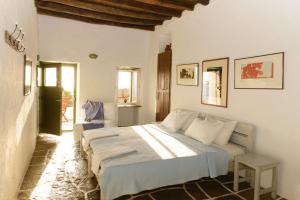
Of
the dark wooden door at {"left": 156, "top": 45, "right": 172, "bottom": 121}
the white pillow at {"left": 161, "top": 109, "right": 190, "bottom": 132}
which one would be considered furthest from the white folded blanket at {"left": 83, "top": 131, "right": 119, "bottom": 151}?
the dark wooden door at {"left": 156, "top": 45, "right": 172, "bottom": 121}

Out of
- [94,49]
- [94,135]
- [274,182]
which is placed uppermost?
[94,49]

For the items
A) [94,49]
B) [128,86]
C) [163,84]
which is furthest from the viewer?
[128,86]

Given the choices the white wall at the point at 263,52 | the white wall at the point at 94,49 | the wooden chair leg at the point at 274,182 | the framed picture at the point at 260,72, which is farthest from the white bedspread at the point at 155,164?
the white wall at the point at 94,49

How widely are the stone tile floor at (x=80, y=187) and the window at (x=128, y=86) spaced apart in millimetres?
3259

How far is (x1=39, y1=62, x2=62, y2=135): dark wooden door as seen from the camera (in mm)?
5445

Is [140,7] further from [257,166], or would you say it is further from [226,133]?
[257,166]

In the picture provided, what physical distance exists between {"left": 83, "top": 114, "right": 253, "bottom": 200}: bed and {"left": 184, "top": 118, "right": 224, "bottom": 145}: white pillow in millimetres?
95

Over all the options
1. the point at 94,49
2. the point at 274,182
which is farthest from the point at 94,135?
the point at 94,49

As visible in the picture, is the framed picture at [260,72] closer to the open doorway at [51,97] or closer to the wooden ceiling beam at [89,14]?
the wooden ceiling beam at [89,14]

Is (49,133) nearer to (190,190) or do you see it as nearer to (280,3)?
(190,190)

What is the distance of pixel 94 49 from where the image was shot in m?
5.83

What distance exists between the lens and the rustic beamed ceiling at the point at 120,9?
4236 millimetres

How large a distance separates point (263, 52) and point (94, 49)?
4120 millimetres

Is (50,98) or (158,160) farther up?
(50,98)
